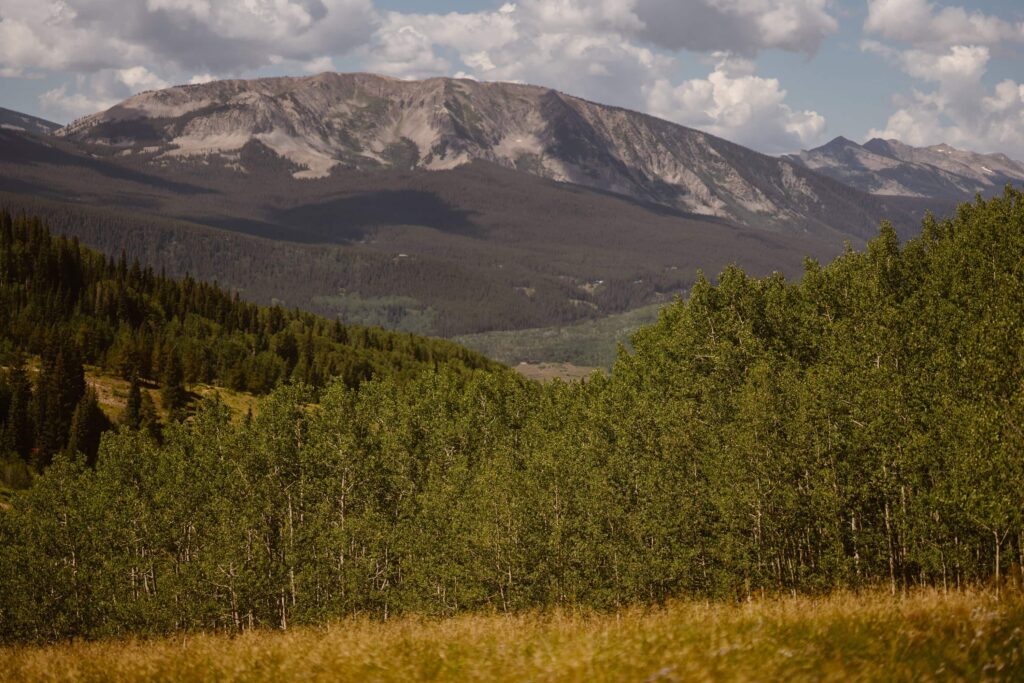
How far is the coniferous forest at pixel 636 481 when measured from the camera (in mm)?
42250

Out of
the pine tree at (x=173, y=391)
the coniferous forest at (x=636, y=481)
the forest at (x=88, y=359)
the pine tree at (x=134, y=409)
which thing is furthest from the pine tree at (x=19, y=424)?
the pine tree at (x=173, y=391)

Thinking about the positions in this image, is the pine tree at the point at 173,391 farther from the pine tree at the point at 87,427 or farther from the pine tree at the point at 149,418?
the pine tree at the point at 87,427

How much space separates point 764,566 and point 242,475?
194 ft

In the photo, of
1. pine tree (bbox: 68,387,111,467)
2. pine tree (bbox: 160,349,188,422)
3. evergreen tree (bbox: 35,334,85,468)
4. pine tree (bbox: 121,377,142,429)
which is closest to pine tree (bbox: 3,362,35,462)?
evergreen tree (bbox: 35,334,85,468)

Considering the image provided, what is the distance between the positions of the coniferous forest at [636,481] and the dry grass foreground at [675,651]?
24.0 feet

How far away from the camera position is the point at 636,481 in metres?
59.4

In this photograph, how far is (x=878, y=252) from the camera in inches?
2670

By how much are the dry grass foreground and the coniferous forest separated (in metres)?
7.32

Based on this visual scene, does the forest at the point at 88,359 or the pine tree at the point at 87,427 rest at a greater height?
the forest at the point at 88,359

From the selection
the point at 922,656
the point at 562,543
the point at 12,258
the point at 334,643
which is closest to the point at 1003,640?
the point at 922,656

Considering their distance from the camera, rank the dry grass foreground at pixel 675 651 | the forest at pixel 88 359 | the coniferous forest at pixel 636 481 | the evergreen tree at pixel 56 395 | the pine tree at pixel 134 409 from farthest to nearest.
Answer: the pine tree at pixel 134 409 < the forest at pixel 88 359 < the evergreen tree at pixel 56 395 < the coniferous forest at pixel 636 481 < the dry grass foreground at pixel 675 651

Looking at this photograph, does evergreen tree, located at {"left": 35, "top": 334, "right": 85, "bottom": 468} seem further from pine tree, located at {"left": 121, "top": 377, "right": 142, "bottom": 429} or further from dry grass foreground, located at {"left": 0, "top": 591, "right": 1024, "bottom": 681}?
dry grass foreground, located at {"left": 0, "top": 591, "right": 1024, "bottom": 681}

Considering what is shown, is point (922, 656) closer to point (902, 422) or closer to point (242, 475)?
point (902, 422)

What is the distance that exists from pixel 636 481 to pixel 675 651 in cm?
4653
